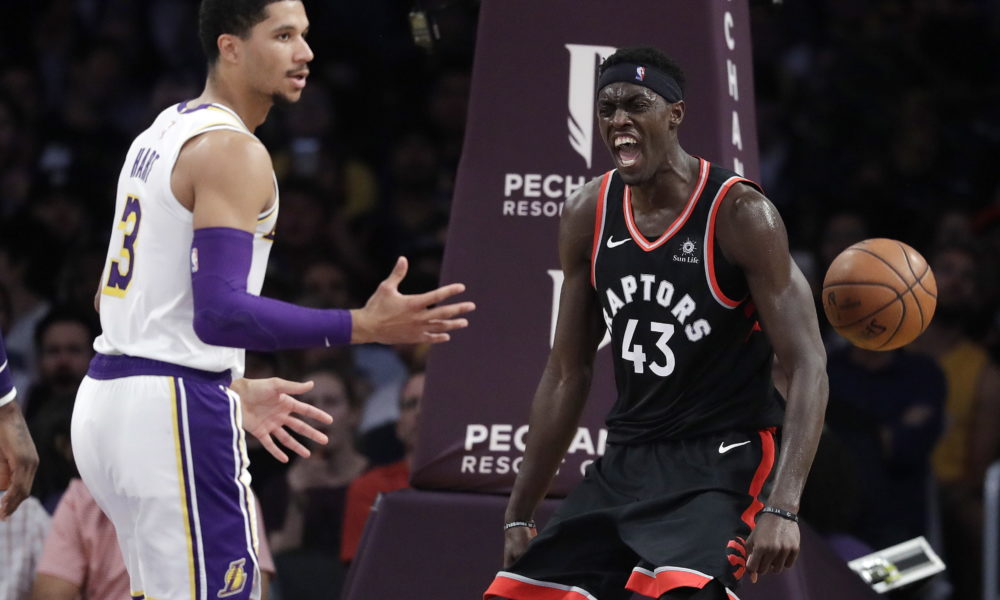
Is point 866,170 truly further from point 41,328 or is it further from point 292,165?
point 41,328

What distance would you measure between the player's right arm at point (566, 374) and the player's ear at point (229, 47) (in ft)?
3.29

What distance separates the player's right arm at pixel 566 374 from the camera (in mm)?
4312

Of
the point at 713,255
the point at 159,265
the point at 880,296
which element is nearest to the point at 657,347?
the point at 713,255

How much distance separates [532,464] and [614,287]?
58cm

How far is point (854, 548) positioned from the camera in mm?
6211

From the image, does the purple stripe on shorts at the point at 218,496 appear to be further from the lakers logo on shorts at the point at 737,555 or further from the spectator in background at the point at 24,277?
the spectator in background at the point at 24,277

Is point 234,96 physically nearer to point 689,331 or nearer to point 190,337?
point 190,337

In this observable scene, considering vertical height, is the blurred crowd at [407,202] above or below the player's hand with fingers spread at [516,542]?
above

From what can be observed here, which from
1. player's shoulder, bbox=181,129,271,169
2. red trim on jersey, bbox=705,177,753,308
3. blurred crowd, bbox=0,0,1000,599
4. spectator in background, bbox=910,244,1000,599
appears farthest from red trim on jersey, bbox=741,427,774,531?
spectator in background, bbox=910,244,1000,599

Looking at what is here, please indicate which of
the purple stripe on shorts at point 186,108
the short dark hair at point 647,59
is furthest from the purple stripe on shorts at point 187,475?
the short dark hair at point 647,59

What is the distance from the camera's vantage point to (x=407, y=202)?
9320mm

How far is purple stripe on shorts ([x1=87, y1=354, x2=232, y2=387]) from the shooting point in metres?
3.86

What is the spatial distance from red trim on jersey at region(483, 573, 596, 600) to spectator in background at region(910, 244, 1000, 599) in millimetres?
3796

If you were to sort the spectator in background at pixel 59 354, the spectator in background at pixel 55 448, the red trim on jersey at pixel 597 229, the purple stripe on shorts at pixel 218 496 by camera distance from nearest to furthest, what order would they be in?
the purple stripe on shorts at pixel 218 496 → the red trim on jersey at pixel 597 229 → the spectator in background at pixel 55 448 → the spectator in background at pixel 59 354
